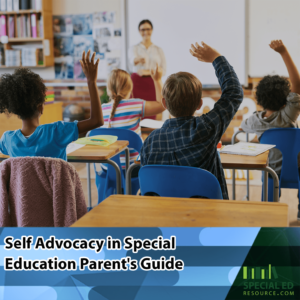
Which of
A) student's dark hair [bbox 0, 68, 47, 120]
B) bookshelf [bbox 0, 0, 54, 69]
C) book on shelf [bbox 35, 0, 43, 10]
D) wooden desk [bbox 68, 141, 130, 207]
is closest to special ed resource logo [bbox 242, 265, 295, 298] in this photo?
student's dark hair [bbox 0, 68, 47, 120]

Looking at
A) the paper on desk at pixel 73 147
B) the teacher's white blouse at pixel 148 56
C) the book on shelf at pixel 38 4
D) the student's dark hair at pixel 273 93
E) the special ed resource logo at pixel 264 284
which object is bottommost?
the special ed resource logo at pixel 264 284

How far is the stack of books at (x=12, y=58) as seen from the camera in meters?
5.23

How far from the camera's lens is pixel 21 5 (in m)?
5.00

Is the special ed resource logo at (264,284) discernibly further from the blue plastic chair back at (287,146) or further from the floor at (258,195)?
the floor at (258,195)

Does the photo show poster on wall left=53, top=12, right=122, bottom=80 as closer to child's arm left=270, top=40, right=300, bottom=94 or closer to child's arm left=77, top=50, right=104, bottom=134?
child's arm left=270, top=40, right=300, bottom=94

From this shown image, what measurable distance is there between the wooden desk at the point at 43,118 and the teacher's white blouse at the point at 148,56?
1131mm

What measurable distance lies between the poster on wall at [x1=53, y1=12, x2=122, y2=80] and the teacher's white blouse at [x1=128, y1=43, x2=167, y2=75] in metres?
0.21

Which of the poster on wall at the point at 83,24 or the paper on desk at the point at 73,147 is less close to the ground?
the poster on wall at the point at 83,24

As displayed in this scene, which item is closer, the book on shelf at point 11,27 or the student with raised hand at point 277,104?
the student with raised hand at point 277,104

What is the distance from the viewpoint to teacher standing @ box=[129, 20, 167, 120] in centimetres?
495

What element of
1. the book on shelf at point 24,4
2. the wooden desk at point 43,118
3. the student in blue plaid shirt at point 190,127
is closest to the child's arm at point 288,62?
the student in blue plaid shirt at point 190,127

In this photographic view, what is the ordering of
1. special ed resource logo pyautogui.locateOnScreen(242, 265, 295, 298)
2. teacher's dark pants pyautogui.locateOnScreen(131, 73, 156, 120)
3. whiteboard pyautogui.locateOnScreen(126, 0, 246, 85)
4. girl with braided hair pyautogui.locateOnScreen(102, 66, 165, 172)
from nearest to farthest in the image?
special ed resource logo pyautogui.locateOnScreen(242, 265, 295, 298) → girl with braided hair pyautogui.locateOnScreen(102, 66, 165, 172) → whiteboard pyautogui.locateOnScreen(126, 0, 246, 85) → teacher's dark pants pyautogui.locateOnScreen(131, 73, 156, 120)

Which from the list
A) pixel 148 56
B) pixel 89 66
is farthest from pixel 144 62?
pixel 89 66

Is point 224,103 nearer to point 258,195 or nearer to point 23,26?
point 258,195
